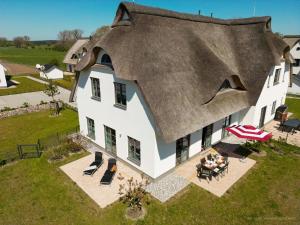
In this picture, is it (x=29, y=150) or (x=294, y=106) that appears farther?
(x=294, y=106)

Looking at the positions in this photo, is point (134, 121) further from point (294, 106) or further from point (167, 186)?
point (294, 106)

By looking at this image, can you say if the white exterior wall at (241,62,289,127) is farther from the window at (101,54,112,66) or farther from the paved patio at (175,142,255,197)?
the window at (101,54,112,66)

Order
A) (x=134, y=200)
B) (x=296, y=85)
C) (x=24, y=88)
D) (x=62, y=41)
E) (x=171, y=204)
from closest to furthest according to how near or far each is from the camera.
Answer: (x=134, y=200)
(x=171, y=204)
(x=296, y=85)
(x=24, y=88)
(x=62, y=41)

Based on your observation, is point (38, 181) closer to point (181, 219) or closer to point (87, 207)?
point (87, 207)

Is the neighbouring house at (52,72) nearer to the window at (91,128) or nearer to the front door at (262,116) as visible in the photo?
the window at (91,128)

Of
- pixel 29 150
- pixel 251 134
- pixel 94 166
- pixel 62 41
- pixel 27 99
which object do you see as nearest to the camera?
pixel 94 166


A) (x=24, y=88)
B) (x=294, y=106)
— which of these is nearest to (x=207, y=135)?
(x=294, y=106)

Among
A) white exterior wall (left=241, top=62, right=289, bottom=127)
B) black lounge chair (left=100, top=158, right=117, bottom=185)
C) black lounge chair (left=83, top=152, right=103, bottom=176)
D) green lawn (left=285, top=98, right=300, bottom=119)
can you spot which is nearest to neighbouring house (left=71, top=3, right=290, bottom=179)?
white exterior wall (left=241, top=62, right=289, bottom=127)
